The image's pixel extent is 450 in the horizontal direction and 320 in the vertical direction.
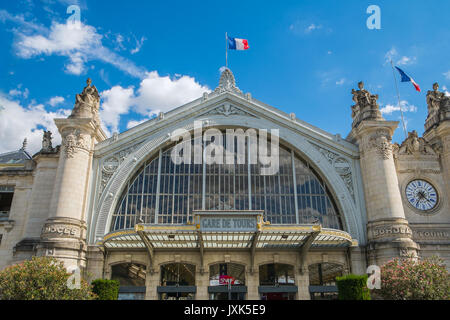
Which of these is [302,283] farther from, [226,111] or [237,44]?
[237,44]

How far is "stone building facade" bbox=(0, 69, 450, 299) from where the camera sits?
27914 millimetres

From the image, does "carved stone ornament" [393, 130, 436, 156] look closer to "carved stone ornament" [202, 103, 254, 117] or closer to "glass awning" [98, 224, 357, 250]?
"glass awning" [98, 224, 357, 250]

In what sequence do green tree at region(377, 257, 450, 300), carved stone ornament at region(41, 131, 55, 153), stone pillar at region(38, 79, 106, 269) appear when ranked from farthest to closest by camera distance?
1. carved stone ornament at region(41, 131, 55, 153)
2. stone pillar at region(38, 79, 106, 269)
3. green tree at region(377, 257, 450, 300)

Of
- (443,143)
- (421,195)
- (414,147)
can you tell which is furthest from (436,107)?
(421,195)

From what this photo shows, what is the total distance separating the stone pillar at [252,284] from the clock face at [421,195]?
568 inches

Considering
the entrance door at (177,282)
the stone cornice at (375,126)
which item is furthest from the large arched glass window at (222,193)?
the stone cornice at (375,126)

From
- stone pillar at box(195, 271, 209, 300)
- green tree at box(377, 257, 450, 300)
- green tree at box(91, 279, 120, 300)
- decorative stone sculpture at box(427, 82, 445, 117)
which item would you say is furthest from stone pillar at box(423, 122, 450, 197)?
green tree at box(91, 279, 120, 300)

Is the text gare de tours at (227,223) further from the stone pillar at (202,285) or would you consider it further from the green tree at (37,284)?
the green tree at (37,284)

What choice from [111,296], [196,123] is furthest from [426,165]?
[111,296]

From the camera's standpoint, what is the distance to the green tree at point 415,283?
74.1 ft

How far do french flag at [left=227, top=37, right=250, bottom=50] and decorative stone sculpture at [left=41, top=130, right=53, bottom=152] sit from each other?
58.8ft

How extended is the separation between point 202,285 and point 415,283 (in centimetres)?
1418

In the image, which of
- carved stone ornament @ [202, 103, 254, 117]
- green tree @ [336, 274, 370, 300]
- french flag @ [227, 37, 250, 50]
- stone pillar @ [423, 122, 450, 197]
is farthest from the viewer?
french flag @ [227, 37, 250, 50]
